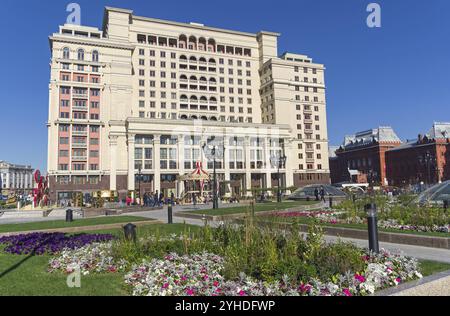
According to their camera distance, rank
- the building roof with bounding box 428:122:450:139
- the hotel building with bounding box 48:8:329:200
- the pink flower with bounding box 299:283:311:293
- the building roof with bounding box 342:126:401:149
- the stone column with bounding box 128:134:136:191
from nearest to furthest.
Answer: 1. the pink flower with bounding box 299:283:311:293
2. the stone column with bounding box 128:134:136:191
3. the hotel building with bounding box 48:8:329:200
4. the building roof with bounding box 428:122:450:139
5. the building roof with bounding box 342:126:401:149

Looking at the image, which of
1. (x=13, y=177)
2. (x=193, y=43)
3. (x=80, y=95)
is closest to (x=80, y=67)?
(x=80, y=95)

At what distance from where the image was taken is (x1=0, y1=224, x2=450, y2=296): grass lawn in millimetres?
6054

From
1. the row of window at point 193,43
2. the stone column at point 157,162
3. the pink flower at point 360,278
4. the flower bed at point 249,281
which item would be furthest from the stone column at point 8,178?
the pink flower at point 360,278

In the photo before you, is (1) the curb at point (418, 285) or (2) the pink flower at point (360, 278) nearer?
(1) the curb at point (418, 285)

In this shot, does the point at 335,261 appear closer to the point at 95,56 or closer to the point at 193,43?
the point at 95,56

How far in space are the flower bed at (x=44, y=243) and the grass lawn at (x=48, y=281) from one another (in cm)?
135

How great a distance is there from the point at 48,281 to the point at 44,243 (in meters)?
4.62

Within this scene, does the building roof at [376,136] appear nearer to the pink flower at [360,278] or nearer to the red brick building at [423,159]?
the red brick building at [423,159]

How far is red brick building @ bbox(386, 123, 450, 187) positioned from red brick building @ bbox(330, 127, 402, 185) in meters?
2.57

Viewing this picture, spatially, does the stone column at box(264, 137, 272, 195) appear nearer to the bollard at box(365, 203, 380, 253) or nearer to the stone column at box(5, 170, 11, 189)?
the bollard at box(365, 203, 380, 253)

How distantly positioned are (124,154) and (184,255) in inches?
2297

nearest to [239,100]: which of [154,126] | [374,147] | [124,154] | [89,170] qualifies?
[154,126]

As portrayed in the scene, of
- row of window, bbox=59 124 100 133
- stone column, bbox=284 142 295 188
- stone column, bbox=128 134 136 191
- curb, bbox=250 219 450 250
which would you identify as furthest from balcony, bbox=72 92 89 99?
curb, bbox=250 219 450 250

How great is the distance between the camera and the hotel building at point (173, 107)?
62062mm
